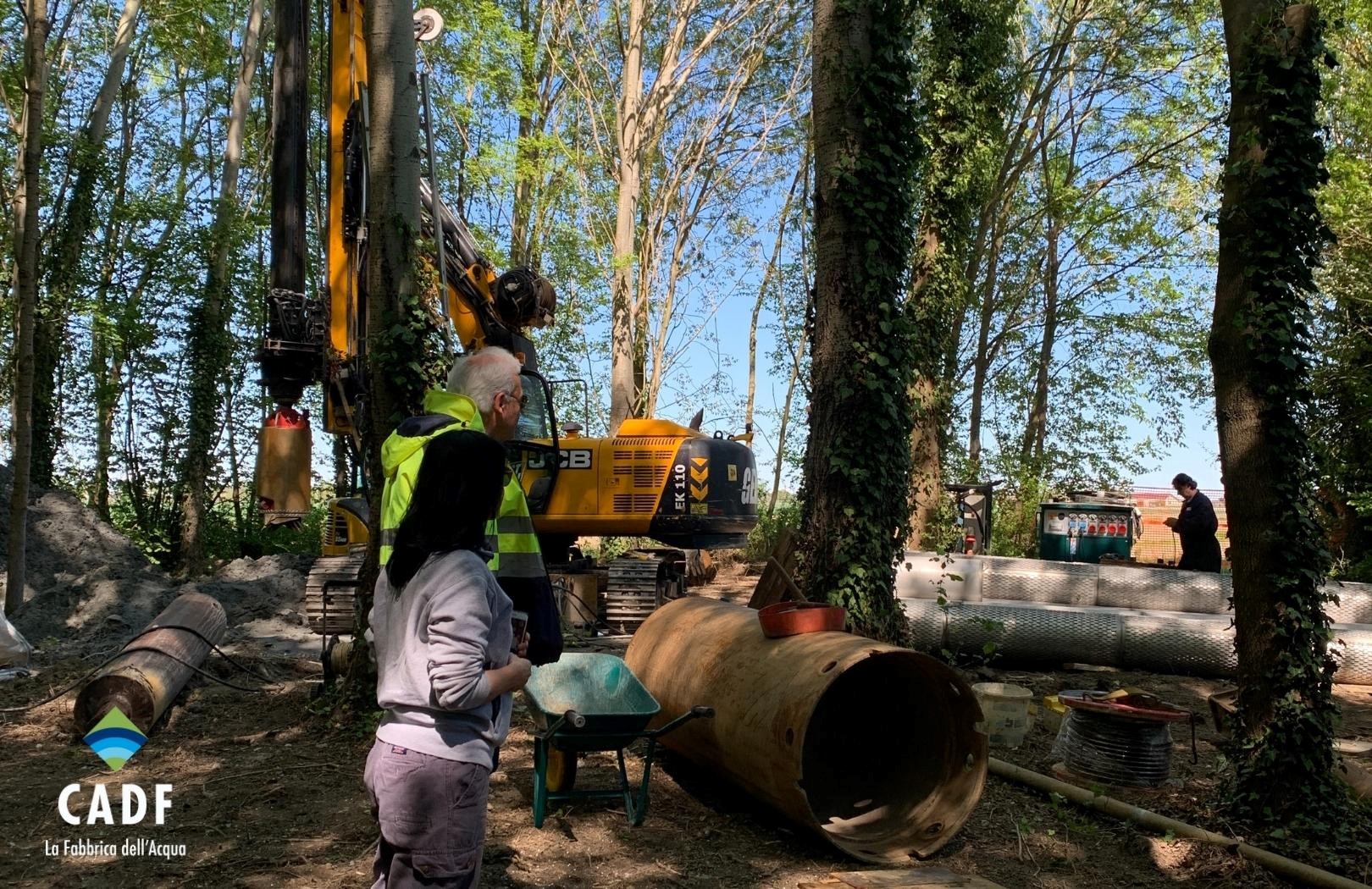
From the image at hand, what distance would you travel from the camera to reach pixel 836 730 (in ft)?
17.9

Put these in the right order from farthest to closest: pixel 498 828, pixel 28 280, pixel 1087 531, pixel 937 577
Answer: pixel 1087 531, pixel 937 577, pixel 28 280, pixel 498 828

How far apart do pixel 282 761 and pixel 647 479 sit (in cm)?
537


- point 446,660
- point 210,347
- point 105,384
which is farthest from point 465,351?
point 105,384

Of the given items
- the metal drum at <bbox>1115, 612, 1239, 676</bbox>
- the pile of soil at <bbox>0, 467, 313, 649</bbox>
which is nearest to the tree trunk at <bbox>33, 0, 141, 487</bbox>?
the pile of soil at <bbox>0, 467, 313, 649</bbox>

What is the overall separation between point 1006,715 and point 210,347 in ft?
51.5

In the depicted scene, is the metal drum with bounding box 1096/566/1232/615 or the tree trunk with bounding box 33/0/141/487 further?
the tree trunk with bounding box 33/0/141/487

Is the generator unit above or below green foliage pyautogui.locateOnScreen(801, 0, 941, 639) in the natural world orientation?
below

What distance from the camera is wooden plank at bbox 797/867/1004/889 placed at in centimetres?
407

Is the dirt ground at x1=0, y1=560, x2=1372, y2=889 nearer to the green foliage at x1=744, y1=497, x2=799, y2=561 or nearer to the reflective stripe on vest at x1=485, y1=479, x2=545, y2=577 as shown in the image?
the reflective stripe on vest at x1=485, y1=479, x2=545, y2=577

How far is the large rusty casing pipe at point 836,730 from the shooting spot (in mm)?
4547

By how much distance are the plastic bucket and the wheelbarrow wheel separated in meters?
2.90

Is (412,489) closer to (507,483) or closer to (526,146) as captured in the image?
(507,483)

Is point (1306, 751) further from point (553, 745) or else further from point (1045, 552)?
point (1045, 552)

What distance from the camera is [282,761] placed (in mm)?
5902
